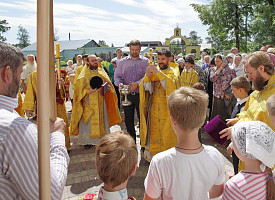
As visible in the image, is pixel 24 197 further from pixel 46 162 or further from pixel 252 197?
pixel 252 197

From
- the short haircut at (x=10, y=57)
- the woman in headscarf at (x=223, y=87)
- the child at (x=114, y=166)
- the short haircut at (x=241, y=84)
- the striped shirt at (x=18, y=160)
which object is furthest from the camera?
the woman in headscarf at (x=223, y=87)

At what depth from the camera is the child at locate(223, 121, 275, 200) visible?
1.38 m

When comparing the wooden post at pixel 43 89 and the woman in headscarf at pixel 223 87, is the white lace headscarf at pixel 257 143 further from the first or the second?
the woman in headscarf at pixel 223 87

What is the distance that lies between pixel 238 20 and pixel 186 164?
17.8m

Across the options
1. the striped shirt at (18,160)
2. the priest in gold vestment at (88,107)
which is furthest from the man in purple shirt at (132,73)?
the striped shirt at (18,160)

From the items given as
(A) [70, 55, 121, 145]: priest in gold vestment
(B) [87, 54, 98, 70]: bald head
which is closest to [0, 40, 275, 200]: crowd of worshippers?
(A) [70, 55, 121, 145]: priest in gold vestment

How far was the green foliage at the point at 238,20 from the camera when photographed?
14688 millimetres

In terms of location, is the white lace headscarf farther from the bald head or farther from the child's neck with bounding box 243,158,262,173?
the bald head

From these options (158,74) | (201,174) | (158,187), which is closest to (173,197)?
(158,187)

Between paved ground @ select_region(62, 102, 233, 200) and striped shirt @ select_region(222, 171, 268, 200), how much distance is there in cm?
178

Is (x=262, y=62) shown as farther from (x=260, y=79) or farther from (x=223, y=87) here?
(x=223, y=87)

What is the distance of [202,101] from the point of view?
1483 millimetres

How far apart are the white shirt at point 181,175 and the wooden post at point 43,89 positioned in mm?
764

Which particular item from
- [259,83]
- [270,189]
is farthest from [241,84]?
[270,189]
